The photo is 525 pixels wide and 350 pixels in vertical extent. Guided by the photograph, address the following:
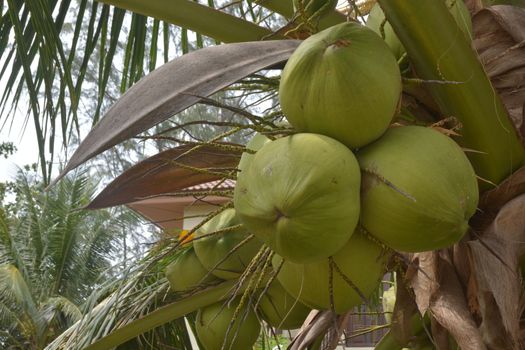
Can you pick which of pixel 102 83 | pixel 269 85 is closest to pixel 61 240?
pixel 102 83

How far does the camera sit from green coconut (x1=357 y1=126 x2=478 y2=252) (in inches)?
33.0

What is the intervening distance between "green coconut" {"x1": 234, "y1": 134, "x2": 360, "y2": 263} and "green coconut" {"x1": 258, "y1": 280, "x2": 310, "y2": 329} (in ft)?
1.78

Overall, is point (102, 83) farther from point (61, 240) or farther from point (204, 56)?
point (61, 240)

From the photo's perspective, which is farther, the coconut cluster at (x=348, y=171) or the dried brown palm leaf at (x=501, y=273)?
the dried brown palm leaf at (x=501, y=273)

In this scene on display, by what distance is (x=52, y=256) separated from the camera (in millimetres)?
12867

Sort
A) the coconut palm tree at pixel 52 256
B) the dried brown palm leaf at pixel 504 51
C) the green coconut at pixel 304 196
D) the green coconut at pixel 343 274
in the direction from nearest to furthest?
the green coconut at pixel 304 196 < the green coconut at pixel 343 274 < the dried brown palm leaf at pixel 504 51 < the coconut palm tree at pixel 52 256

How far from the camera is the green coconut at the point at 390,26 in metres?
1.12

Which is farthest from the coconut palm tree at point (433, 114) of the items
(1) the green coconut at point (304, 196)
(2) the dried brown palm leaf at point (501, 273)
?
(1) the green coconut at point (304, 196)

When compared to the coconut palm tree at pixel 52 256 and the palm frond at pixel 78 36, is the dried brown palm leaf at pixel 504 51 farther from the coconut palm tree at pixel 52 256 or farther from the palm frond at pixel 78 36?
the coconut palm tree at pixel 52 256

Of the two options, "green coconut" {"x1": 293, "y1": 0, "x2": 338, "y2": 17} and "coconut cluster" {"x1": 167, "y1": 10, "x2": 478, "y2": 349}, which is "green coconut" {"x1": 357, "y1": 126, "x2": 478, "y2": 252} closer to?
"coconut cluster" {"x1": 167, "y1": 10, "x2": 478, "y2": 349}

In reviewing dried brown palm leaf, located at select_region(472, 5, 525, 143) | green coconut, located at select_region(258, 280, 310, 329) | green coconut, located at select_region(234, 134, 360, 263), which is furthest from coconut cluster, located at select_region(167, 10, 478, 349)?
green coconut, located at select_region(258, 280, 310, 329)

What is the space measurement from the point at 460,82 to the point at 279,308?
1.97ft

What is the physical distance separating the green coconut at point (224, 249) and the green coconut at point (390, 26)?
0.40 meters

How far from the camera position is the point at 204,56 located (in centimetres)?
90
